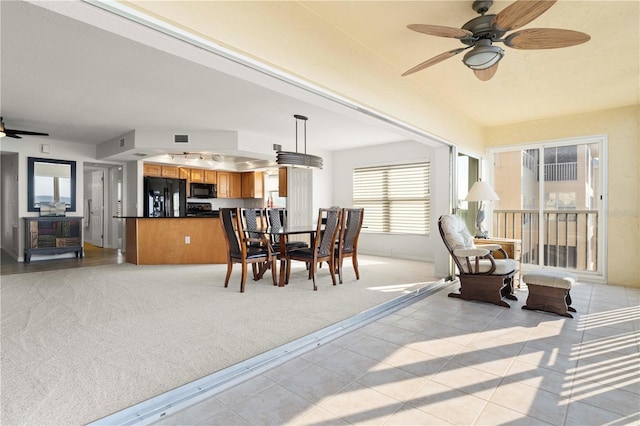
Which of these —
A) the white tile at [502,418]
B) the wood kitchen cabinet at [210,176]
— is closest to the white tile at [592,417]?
the white tile at [502,418]

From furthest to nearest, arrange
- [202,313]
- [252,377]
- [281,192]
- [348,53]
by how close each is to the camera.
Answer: [281,192]
[202,313]
[348,53]
[252,377]

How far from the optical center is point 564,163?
201 inches

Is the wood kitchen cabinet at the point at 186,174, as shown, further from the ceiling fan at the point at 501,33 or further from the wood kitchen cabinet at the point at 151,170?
the ceiling fan at the point at 501,33

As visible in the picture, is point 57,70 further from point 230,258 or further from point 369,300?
point 369,300

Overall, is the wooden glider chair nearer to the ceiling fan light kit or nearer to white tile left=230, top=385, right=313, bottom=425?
the ceiling fan light kit

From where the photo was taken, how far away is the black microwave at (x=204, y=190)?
312 inches

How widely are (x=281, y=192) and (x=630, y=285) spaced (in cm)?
624

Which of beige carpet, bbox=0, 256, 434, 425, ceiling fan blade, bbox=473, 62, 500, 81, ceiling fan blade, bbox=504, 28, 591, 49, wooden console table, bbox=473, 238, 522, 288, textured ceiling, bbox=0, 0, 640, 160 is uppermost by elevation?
textured ceiling, bbox=0, 0, 640, 160

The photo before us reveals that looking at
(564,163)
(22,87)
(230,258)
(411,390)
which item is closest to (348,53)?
(411,390)

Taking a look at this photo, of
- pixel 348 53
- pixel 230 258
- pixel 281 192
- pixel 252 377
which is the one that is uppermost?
pixel 348 53

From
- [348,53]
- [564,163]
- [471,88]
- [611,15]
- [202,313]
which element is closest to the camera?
[611,15]

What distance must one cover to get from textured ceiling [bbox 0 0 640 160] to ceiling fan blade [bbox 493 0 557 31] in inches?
17.0

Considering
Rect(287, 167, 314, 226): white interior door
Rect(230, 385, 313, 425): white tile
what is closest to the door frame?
Rect(287, 167, 314, 226): white interior door

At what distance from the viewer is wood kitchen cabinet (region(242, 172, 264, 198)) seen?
333 inches
